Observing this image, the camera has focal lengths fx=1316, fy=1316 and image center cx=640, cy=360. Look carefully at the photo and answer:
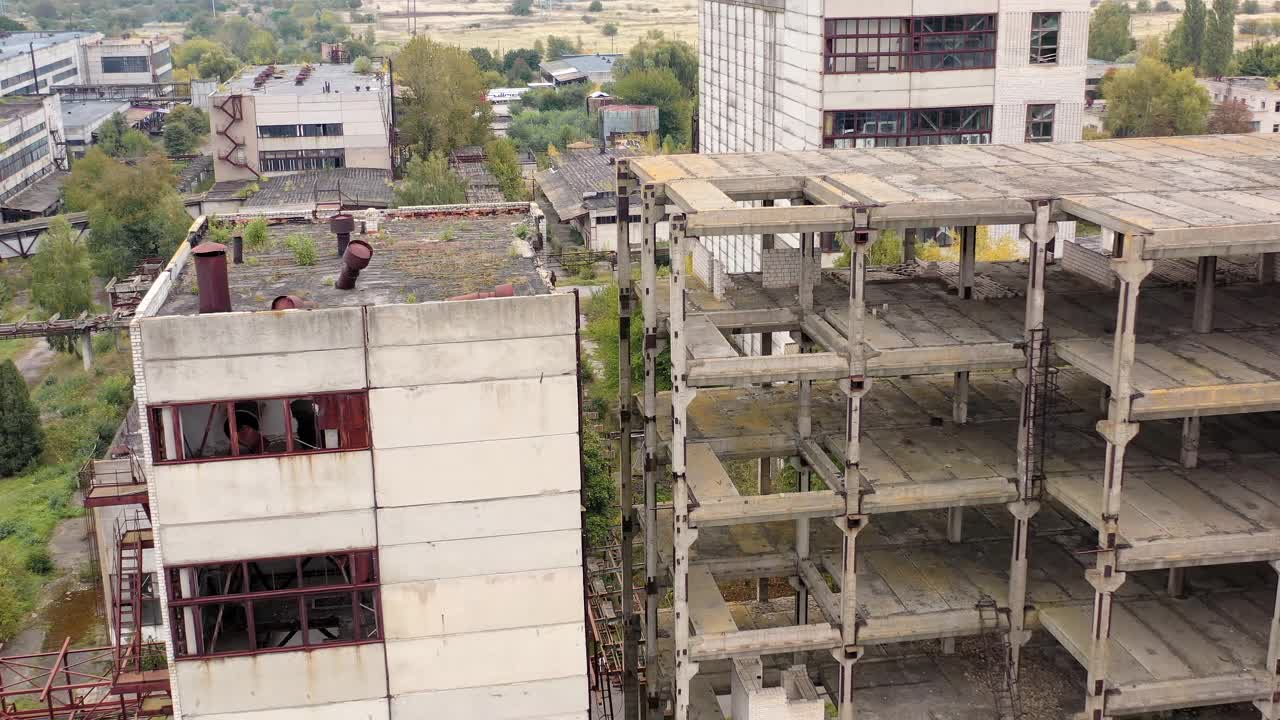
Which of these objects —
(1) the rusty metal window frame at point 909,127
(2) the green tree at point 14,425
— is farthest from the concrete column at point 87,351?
(1) the rusty metal window frame at point 909,127

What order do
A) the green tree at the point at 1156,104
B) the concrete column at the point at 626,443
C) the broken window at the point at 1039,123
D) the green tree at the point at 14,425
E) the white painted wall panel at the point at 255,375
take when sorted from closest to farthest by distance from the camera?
the white painted wall panel at the point at 255,375 < the concrete column at the point at 626,443 < the broken window at the point at 1039,123 < the green tree at the point at 14,425 < the green tree at the point at 1156,104

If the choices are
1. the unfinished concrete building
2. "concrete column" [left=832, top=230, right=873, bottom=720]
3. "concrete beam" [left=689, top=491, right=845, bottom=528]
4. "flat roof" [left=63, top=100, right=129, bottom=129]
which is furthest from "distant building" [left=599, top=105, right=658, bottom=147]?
"concrete beam" [left=689, top=491, right=845, bottom=528]

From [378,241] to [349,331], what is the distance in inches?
370

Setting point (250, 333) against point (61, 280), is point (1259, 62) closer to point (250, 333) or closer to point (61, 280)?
point (61, 280)

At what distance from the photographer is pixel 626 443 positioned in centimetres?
3216

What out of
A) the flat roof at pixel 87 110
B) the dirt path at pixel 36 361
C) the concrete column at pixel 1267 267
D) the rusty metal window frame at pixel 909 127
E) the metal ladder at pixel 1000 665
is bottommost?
the dirt path at pixel 36 361

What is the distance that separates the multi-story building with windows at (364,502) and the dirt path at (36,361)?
58.4 metres

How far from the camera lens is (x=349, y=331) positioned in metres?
24.3

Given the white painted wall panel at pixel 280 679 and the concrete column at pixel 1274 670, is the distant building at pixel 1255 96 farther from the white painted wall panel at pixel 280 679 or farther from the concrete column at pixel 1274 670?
the white painted wall panel at pixel 280 679

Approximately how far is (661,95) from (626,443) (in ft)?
393

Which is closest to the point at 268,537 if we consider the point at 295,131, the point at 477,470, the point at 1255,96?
the point at 477,470

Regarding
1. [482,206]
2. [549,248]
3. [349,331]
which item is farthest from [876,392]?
[549,248]

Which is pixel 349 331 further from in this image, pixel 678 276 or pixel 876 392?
pixel 876 392

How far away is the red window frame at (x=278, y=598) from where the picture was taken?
24969mm
